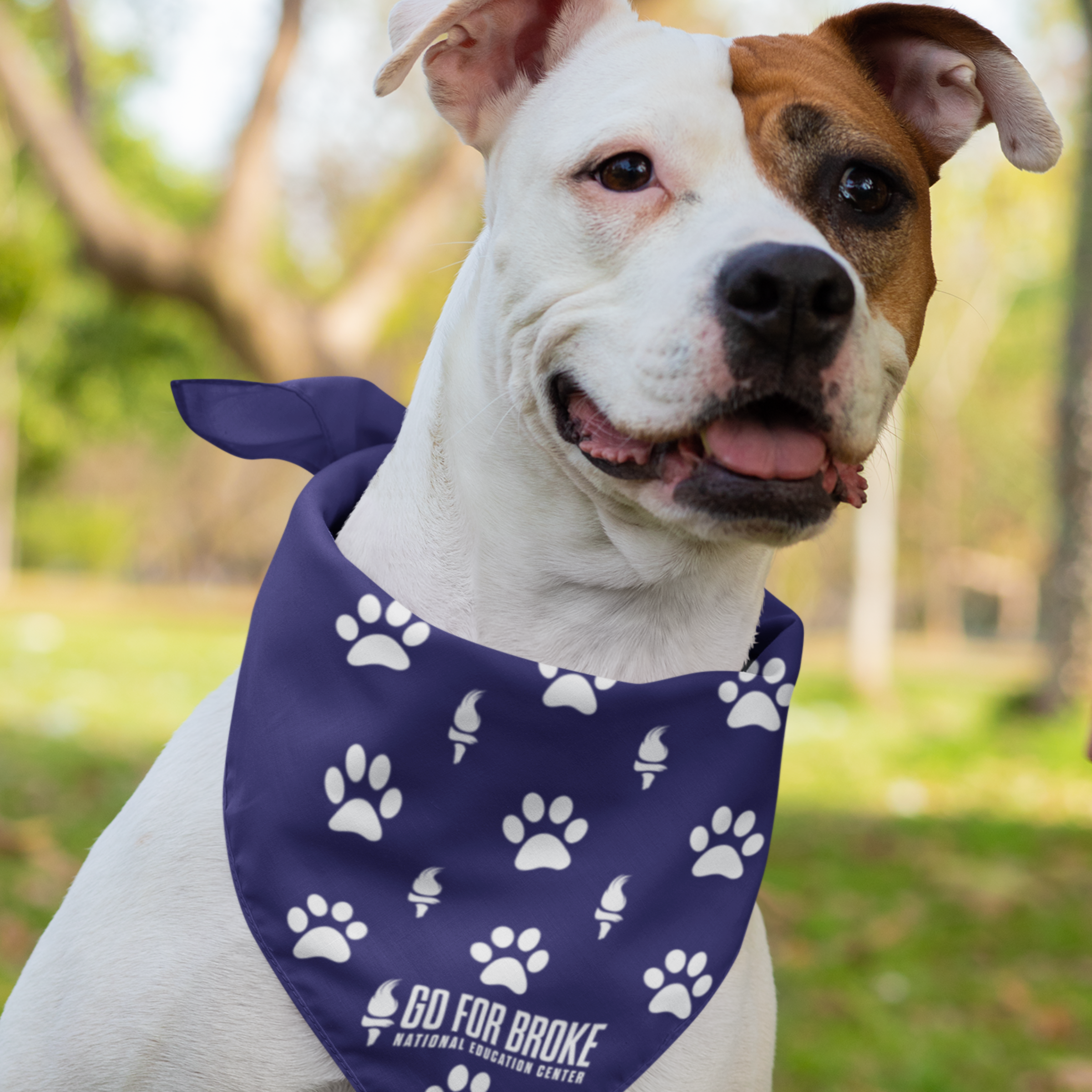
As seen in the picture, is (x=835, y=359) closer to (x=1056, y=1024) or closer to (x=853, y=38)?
(x=853, y=38)

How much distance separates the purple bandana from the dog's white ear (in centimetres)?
87

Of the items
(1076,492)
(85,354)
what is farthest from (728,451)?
(85,354)

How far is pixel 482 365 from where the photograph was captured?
2105 millimetres

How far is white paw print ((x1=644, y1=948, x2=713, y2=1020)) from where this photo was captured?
2.05 metres

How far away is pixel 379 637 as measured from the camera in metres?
2.05

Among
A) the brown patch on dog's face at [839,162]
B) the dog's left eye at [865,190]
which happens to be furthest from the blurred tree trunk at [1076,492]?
the dog's left eye at [865,190]

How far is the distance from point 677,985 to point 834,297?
48.2 inches

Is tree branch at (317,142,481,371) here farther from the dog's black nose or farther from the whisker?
the dog's black nose

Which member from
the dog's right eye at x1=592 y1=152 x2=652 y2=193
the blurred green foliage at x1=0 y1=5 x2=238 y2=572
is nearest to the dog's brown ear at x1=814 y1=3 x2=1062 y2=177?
the dog's right eye at x1=592 y1=152 x2=652 y2=193

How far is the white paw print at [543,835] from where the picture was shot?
208cm

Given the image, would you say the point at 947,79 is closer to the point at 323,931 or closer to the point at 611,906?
the point at 611,906

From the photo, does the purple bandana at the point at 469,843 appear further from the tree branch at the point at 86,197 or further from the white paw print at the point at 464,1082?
the tree branch at the point at 86,197

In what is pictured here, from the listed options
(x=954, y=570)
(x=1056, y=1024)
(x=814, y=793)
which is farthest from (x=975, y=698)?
(x=954, y=570)

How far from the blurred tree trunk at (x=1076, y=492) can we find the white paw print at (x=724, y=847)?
758 cm
